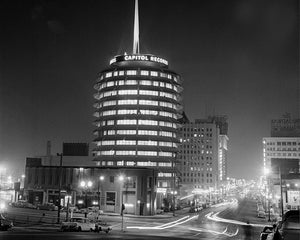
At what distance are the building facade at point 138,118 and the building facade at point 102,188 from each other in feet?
120

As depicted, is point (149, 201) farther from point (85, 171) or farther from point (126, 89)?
point (126, 89)

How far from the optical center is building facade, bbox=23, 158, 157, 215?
97812mm

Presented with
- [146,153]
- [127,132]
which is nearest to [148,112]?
[127,132]

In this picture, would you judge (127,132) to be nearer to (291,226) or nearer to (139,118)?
(139,118)

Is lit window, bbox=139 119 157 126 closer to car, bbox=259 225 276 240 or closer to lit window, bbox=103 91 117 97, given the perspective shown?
lit window, bbox=103 91 117 97

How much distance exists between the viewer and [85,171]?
4119 inches

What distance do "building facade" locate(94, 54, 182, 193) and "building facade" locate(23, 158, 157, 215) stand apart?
120ft

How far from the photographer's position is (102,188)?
100312mm

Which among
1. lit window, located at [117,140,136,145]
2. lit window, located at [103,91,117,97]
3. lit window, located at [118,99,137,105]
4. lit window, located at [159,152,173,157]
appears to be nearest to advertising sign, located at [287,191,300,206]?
lit window, located at [159,152,173,157]

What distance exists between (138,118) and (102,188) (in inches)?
1813

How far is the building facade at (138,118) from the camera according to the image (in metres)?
142

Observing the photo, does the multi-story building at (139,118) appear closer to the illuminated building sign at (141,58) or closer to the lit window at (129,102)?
the lit window at (129,102)

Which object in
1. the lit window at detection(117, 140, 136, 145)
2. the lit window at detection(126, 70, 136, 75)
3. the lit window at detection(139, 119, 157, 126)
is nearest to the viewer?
the lit window at detection(117, 140, 136, 145)

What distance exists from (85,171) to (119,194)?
41.8 feet
